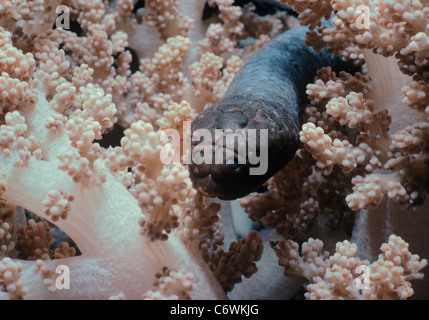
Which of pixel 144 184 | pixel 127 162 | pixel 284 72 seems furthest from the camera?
pixel 284 72

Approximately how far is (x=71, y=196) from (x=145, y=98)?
4.37 ft

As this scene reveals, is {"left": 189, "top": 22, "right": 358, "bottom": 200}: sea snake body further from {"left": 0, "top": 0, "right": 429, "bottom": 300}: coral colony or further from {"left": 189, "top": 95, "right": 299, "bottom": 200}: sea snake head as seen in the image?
{"left": 0, "top": 0, "right": 429, "bottom": 300}: coral colony

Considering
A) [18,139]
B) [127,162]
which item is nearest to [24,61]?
[18,139]

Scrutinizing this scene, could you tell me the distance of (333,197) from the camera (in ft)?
7.43

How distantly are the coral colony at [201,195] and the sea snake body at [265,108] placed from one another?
102 mm

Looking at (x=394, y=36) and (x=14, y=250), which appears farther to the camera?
(x=14, y=250)

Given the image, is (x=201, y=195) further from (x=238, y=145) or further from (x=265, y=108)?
(x=265, y=108)

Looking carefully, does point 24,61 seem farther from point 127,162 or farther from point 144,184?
point 144,184

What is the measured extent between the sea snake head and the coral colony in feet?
0.29

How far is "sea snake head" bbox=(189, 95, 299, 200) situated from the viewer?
5.56ft

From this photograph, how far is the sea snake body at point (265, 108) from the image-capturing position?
1716 mm

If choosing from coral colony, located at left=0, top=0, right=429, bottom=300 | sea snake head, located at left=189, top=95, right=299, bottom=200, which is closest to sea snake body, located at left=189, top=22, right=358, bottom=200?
sea snake head, located at left=189, top=95, right=299, bottom=200

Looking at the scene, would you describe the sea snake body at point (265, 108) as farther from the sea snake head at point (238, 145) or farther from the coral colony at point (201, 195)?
the coral colony at point (201, 195)
